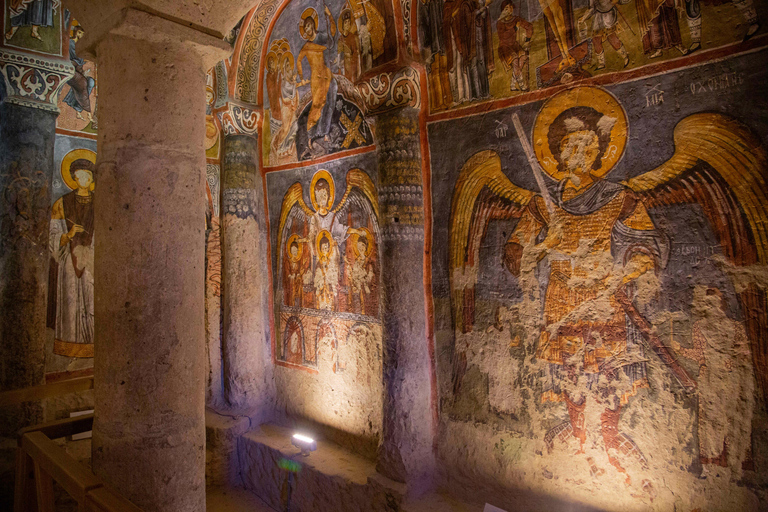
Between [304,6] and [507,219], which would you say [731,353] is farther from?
[304,6]

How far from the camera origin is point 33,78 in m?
Result: 4.17

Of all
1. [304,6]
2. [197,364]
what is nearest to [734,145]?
[197,364]

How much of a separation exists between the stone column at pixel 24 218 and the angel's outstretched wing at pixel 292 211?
7.54 feet

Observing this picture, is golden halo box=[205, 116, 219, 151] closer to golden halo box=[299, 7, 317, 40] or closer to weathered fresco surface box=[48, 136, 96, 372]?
weathered fresco surface box=[48, 136, 96, 372]

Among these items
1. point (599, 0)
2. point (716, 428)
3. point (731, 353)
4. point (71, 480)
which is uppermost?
point (599, 0)

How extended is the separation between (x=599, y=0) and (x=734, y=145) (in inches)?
52.0

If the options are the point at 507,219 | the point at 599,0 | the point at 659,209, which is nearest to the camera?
the point at 659,209

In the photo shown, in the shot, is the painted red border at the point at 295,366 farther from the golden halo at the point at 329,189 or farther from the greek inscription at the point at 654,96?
the greek inscription at the point at 654,96

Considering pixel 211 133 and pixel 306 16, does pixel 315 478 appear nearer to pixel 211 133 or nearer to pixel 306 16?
pixel 211 133

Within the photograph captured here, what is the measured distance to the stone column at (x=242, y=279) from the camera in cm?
557

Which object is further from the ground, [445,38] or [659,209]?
[445,38]

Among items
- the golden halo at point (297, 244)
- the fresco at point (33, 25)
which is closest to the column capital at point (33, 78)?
the fresco at point (33, 25)

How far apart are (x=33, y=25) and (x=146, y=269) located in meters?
3.71

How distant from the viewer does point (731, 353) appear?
8.79ft
